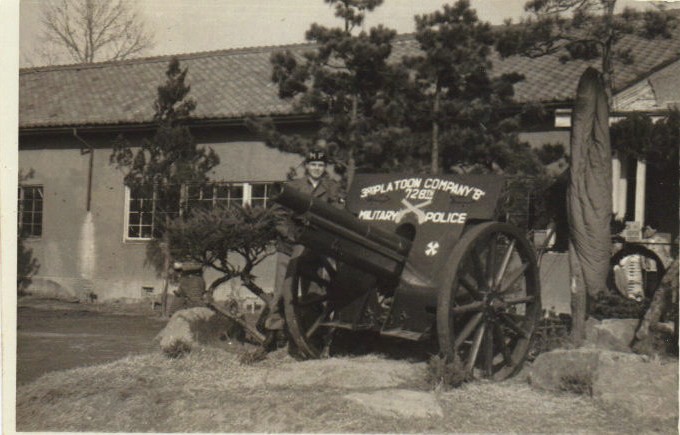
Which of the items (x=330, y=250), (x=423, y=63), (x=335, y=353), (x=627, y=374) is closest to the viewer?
(x=627, y=374)

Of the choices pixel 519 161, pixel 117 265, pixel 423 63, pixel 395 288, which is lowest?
pixel 117 265

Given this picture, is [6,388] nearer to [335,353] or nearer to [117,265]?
[335,353]

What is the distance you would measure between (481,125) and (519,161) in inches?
28.3

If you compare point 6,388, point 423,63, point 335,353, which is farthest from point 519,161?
point 6,388

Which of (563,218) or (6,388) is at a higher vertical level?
(563,218)

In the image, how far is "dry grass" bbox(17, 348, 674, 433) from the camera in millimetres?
5500

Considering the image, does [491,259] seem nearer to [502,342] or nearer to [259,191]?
[502,342]

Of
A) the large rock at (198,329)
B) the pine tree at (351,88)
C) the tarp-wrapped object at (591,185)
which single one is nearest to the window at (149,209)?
the pine tree at (351,88)

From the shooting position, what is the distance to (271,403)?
585 centimetres

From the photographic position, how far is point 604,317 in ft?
25.5

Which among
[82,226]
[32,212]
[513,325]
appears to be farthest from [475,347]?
[32,212]

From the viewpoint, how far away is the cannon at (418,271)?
6375 mm

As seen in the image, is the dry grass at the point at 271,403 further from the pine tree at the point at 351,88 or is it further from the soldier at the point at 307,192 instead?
the pine tree at the point at 351,88

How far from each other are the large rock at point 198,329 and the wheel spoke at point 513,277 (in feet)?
9.91
